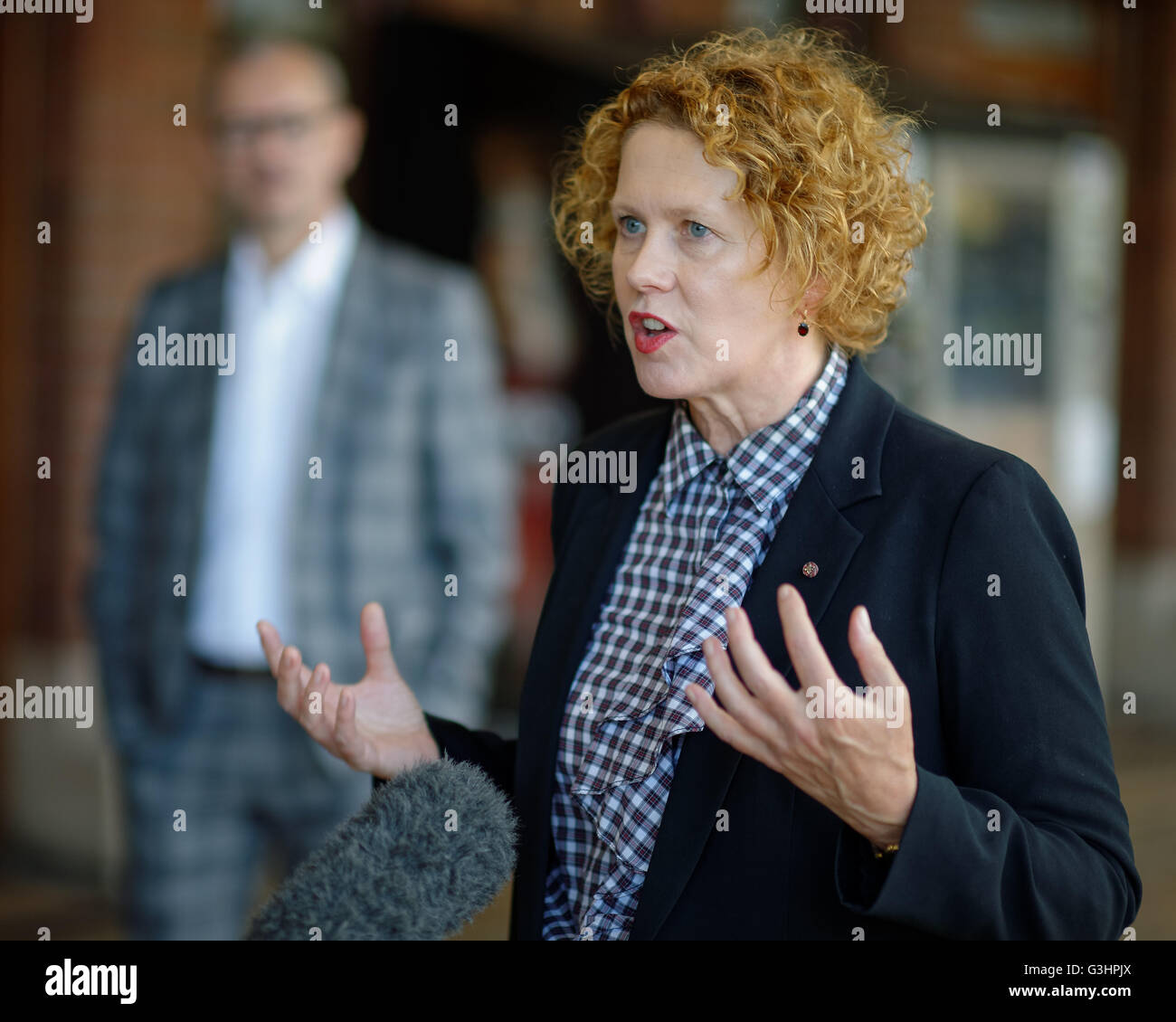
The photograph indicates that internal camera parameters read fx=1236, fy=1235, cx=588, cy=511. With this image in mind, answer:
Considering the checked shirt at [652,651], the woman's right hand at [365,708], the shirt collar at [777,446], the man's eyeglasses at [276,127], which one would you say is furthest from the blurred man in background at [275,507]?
the shirt collar at [777,446]

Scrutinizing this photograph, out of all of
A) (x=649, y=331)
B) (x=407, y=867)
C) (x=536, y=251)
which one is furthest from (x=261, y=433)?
(x=536, y=251)

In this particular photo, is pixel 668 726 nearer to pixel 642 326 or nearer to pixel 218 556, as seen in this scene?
pixel 642 326

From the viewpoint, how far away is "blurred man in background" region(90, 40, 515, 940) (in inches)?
116

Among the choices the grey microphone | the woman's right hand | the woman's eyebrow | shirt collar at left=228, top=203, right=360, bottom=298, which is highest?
shirt collar at left=228, top=203, right=360, bottom=298

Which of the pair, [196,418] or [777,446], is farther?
[196,418]

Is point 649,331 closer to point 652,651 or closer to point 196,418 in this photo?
point 652,651

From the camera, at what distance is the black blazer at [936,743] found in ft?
4.27

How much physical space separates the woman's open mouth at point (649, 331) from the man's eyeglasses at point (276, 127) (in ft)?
5.85

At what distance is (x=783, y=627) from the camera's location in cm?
122

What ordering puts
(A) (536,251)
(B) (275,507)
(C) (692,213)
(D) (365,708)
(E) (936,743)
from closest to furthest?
(E) (936,743) < (C) (692,213) < (D) (365,708) < (B) (275,507) < (A) (536,251)

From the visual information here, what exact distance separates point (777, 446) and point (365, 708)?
0.68 meters

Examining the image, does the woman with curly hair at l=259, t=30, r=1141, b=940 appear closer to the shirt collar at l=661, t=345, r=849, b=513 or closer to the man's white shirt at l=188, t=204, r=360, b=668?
the shirt collar at l=661, t=345, r=849, b=513

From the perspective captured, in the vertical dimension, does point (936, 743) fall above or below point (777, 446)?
below

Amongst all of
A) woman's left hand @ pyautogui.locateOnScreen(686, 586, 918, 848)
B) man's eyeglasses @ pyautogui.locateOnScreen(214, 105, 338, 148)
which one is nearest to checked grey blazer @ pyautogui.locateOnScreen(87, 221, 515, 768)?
man's eyeglasses @ pyautogui.locateOnScreen(214, 105, 338, 148)
